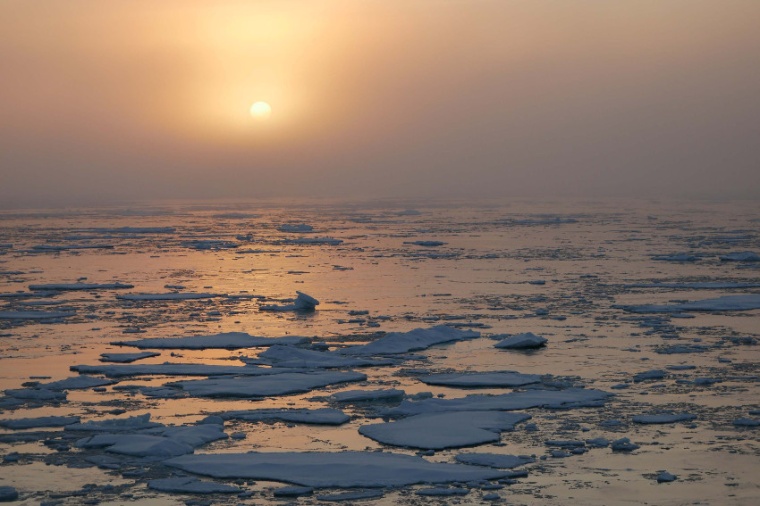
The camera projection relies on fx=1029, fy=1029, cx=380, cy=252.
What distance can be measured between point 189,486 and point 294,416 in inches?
89.1

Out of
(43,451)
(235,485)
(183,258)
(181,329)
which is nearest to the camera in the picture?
(235,485)

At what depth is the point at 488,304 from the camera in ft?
60.4

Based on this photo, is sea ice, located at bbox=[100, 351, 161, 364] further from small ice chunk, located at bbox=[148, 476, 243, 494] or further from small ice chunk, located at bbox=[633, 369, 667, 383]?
small ice chunk, located at bbox=[633, 369, 667, 383]

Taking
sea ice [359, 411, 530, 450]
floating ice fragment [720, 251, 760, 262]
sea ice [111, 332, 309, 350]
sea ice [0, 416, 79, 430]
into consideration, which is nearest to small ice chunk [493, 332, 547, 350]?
sea ice [111, 332, 309, 350]

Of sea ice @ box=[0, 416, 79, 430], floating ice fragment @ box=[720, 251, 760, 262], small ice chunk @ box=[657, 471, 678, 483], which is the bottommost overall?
sea ice @ box=[0, 416, 79, 430]

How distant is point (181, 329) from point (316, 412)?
6139 mm

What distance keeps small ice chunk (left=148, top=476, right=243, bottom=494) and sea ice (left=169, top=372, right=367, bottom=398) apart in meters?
3.11

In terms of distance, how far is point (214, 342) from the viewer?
14.0 meters

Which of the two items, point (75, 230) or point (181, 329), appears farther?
point (75, 230)

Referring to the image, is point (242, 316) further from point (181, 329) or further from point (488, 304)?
→ point (488, 304)

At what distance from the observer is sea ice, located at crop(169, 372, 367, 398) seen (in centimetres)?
Result: 1083

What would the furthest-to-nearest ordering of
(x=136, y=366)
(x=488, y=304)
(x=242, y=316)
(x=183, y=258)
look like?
(x=183, y=258) → (x=488, y=304) → (x=242, y=316) → (x=136, y=366)

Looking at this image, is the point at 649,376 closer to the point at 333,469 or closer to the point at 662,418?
the point at 662,418

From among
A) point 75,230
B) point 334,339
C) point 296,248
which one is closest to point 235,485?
point 334,339
